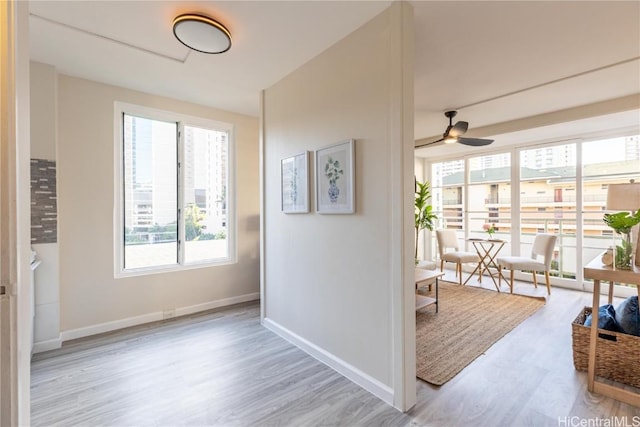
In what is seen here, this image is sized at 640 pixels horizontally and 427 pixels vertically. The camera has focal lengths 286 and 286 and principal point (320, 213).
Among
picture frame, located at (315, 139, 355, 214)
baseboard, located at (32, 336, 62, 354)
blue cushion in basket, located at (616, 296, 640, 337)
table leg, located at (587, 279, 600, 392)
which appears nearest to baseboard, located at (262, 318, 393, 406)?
picture frame, located at (315, 139, 355, 214)

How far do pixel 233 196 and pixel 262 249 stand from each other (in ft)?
3.73

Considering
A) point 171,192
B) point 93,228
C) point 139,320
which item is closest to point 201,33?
point 171,192

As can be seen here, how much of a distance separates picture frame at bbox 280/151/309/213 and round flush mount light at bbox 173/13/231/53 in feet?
3.41

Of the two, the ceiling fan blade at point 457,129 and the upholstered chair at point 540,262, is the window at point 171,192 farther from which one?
the upholstered chair at point 540,262

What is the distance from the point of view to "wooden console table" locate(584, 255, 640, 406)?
1.80 m

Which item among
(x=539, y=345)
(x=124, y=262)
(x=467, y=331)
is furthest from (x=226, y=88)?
Result: (x=539, y=345)

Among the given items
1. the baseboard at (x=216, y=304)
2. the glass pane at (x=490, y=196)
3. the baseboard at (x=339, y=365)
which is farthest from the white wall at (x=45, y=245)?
the glass pane at (x=490, y=196)

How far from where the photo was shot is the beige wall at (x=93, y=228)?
281 centimetres

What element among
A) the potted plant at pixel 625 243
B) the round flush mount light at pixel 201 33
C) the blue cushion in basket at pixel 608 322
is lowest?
the blue cushion in basket at pixel 608 322

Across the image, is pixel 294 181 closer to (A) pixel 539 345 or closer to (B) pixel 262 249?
(B) pixel 262 249

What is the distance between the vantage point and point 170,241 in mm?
3510

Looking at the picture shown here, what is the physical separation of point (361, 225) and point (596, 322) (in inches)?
68.3

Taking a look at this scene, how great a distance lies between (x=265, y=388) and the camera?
80.7 inches

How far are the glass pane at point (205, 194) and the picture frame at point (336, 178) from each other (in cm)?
197
